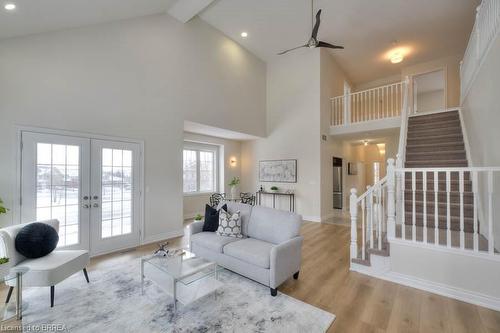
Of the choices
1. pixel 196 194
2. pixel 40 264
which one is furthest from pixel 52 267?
pixel 196 194

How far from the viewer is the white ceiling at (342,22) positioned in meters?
4.36

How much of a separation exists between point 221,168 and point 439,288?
672 cm

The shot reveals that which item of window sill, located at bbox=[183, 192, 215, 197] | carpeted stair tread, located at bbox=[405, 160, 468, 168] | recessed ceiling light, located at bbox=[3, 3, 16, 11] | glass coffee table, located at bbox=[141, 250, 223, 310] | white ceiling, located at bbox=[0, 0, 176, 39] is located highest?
white ceiling, located at bbox=[0, 0, 176, 39]

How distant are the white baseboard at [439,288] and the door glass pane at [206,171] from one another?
586cm

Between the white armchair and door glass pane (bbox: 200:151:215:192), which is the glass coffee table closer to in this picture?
the white armchair

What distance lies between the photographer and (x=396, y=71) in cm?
852

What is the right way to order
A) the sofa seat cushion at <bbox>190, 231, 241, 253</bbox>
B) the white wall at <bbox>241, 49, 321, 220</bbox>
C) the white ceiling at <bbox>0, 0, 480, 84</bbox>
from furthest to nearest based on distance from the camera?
1. the white wall at <bbox>241, 49, 321, 220</bbox>
2. the white ceiling at <bbox>0, 0, 480, 84</bbox>
3. the sofa seat cushion at <bbox>190, 231, 241, 253</bbox>

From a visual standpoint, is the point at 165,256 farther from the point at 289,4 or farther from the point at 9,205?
the point at 289,4

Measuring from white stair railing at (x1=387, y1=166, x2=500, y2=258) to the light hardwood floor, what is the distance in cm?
64

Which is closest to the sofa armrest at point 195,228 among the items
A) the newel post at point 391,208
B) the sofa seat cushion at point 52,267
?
the sofa seat cushion at point 52,267

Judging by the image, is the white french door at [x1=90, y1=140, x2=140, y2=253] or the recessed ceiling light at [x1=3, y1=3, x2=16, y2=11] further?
the white french door at [x1=90, y1=140, x2=140, y2=253]

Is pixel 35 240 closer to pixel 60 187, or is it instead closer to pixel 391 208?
pixel 60 187

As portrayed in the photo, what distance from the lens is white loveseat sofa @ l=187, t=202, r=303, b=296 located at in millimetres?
2699

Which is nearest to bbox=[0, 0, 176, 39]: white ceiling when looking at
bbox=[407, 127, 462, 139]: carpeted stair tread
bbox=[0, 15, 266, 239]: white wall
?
bbox=[0, 15, 266, 239]: white wall
